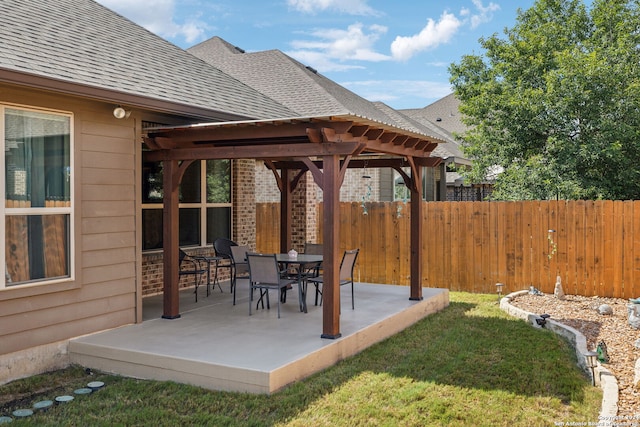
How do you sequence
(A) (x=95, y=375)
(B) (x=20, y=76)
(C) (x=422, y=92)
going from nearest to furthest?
1. (B) (x=20, y=76)
2. (A) (x=95, y=375)
3. (C) (x=422, y=92)

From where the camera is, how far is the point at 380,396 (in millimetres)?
5133

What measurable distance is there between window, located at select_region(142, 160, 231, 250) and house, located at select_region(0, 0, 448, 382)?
1658 mm

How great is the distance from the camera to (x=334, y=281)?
20.8 feet

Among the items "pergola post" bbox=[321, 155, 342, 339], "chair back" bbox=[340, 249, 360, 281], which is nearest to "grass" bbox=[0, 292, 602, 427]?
"pergola post" bbox=[321, 155, 342, 339]

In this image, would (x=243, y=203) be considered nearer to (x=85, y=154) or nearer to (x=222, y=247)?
(x=222, y=247)

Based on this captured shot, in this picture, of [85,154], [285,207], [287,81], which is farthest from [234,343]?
[287,81]

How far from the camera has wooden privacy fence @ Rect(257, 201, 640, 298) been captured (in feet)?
32.1

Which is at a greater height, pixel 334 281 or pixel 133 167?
pixel 133 167

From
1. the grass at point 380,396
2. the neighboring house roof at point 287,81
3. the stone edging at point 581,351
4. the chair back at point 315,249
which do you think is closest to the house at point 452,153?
the neighboring house roof at point 287,81

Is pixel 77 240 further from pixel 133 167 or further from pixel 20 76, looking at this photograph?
pixel 20 76

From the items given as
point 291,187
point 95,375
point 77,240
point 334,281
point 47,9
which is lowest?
point 95,375

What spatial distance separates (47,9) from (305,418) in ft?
20.7

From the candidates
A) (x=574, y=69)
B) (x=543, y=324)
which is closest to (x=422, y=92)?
(x=574, y=69)

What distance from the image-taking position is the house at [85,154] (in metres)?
5.57
